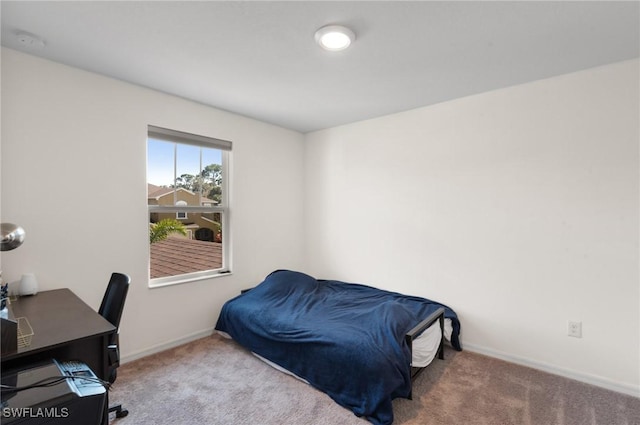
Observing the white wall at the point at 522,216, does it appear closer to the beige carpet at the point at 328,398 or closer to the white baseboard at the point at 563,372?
the white baseboard at the point at 563,372

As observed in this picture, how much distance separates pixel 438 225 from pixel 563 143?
1203mm

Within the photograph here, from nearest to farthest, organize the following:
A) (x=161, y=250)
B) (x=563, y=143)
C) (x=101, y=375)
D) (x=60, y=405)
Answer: (x=60, y=405) < (x=101, y=375) < (x=563, y=143) < (x=161, y=250)

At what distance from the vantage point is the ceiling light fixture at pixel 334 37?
1.88 meters

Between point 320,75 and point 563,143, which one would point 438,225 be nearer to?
point 563,143

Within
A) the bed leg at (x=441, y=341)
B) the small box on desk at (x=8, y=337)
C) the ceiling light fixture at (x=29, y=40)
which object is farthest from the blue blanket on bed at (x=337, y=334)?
the ceiling light fixture at (x=29, y=40)

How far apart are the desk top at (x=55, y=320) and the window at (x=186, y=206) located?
0.93 meters

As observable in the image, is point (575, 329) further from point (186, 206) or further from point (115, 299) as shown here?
point (186, 206)

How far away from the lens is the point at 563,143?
252 cm

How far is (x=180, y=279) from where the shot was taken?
124 inches

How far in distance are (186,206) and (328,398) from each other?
7.15 feet

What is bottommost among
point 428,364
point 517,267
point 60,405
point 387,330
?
point 428,364

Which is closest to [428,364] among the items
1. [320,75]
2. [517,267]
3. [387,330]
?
[387,330]

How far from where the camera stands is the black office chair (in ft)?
5.99

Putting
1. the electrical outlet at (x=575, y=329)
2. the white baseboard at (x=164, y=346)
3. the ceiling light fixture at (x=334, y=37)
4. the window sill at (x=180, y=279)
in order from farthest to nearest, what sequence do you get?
the window sill at (x=180, y=279)
the white baseboard at (x=164, y=346)
the electrical outlet at (x=575, y=329)
the ceiling light fixture at (x=334, y=37)
